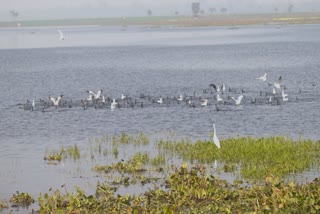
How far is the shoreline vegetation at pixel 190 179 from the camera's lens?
64.3 feet

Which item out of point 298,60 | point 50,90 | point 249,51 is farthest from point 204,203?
point 249,51

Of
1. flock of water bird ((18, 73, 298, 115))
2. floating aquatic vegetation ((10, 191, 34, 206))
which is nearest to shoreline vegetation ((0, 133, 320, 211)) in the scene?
floating aquatic vegetation ((10, 191, 34, 206))

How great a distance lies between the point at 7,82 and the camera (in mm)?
72500

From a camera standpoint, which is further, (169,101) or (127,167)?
(169,101)

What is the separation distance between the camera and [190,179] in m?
22.0

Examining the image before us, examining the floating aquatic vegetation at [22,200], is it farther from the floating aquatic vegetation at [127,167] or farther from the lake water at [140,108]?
the floating aquatic vegetation at [127,167]

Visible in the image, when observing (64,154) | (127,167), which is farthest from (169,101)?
(127,167)

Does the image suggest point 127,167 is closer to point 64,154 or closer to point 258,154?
point 258,154

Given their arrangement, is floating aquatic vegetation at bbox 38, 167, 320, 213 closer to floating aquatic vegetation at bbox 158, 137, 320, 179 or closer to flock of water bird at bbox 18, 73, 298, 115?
floating aquatic vegetation at bbox 158, 137, 320, 179

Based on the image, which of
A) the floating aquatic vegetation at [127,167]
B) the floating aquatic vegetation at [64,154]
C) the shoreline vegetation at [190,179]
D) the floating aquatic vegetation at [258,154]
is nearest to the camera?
the shoreline vegetation at [190,179]

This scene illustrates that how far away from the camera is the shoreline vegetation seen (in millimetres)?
19594

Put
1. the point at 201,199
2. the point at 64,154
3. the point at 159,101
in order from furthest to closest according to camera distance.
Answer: the point at 159,101 → the point at 64,154 → the point at 201,199

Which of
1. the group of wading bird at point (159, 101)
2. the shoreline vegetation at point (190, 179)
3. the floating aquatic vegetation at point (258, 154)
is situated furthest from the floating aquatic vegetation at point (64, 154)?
the group of wading bird at point (159, 101)

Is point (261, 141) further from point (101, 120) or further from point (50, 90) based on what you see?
point (50, 90)
